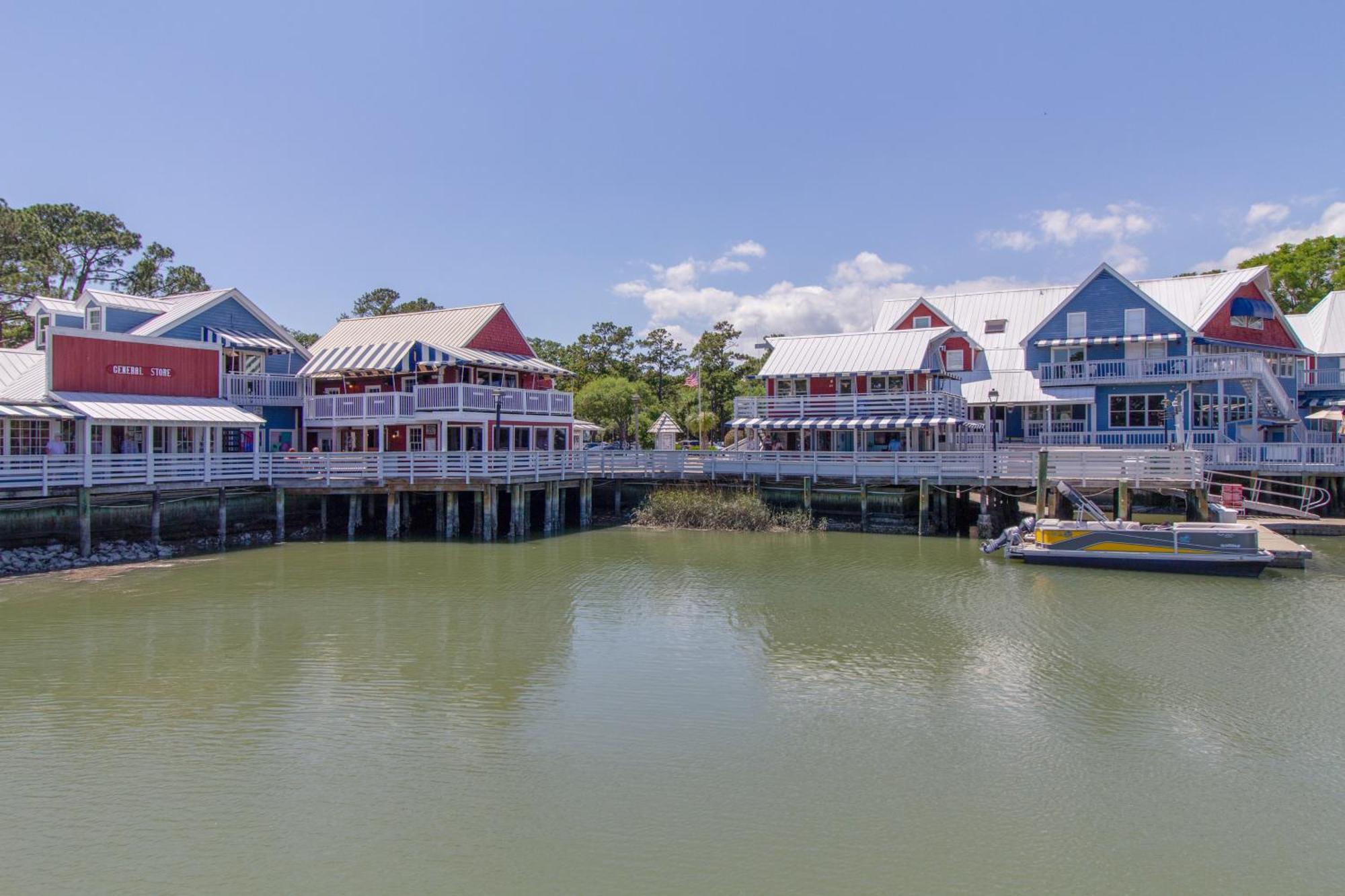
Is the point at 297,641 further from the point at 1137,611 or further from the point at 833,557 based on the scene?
the point at 1137,611

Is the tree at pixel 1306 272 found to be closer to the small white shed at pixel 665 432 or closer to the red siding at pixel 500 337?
the small white shed at pixel 665 432

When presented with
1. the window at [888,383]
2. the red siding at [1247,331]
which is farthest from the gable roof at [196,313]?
the red siding at [1247,331]

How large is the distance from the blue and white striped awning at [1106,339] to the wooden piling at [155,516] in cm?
3630

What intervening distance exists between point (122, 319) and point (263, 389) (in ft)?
17.8

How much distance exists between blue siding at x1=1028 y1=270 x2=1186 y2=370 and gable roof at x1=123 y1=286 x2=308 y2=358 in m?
33.9

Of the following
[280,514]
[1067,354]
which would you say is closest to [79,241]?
[280,514]

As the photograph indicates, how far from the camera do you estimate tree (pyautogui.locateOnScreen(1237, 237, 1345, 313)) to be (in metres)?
54.7

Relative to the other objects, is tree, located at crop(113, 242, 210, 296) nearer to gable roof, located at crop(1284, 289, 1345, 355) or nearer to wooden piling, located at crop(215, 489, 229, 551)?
wooden piling, located at crop(215, 489, 229, 551)

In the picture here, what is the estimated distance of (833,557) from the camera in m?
27.9

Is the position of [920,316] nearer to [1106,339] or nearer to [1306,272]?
[1106,339]

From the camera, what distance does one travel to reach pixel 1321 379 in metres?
42.5

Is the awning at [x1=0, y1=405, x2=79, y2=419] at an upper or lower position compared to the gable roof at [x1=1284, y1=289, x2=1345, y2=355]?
lower

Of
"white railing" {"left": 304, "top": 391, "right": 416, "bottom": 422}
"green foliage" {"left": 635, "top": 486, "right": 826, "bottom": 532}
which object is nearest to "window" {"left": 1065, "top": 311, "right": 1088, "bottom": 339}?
"green foliage" {"left": 635, "top": 486, "right": 826, "bottom": 532}

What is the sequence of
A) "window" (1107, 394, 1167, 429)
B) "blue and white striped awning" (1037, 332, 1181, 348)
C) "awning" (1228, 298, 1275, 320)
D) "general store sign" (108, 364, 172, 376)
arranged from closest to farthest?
"general store sign" (108, 364, 172, 376) → "blue and white striped awning" (1037, 332, 1181, 348) → "window" (1107, 394, 1167, 429) → "awning" (1228, 298, 1275, 320)
